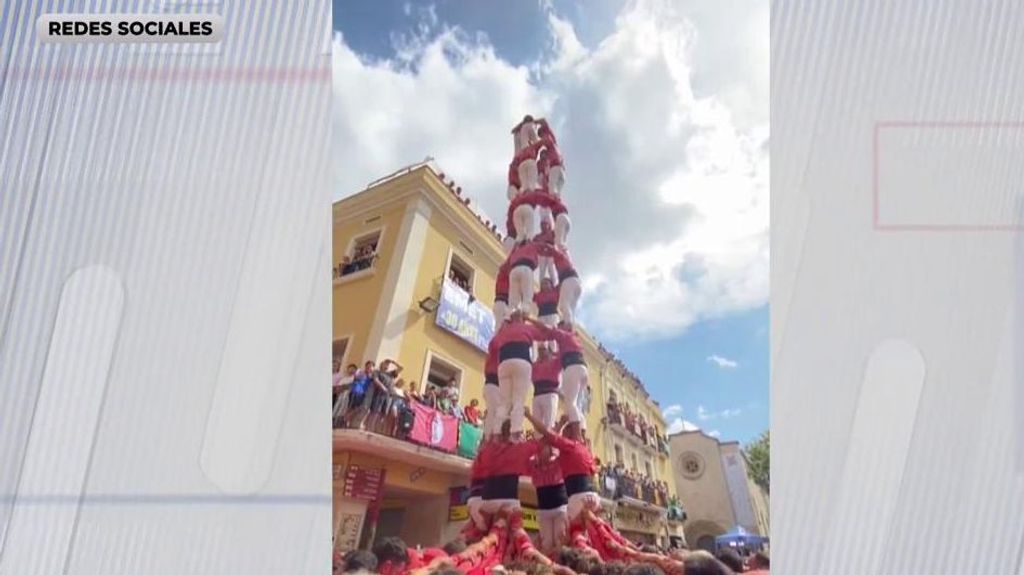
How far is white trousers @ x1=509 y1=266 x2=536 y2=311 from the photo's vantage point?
7.62ft

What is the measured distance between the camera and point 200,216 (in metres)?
2.17

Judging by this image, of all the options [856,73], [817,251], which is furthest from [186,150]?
[856,73]

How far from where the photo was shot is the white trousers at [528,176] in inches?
88.6

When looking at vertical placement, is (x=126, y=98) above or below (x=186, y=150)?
above

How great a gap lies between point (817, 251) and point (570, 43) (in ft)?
3.52

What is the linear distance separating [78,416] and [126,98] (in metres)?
1.07

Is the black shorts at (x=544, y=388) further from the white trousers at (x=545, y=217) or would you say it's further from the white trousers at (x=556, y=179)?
the white trousers at (x=556, y=179)

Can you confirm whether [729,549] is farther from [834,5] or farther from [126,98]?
[126,98]

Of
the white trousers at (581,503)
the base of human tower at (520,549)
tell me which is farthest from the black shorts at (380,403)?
the white trousers at (581,503)

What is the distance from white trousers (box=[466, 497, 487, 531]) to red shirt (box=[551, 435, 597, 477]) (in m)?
0.30

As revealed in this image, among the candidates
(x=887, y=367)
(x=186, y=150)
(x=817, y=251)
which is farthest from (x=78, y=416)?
(x=887, y=367)

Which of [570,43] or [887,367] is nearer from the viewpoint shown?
[887,367]

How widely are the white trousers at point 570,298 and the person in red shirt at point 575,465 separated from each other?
1.22 ft

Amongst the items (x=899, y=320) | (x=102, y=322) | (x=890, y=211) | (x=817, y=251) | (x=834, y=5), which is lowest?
(x=102, y=322)
